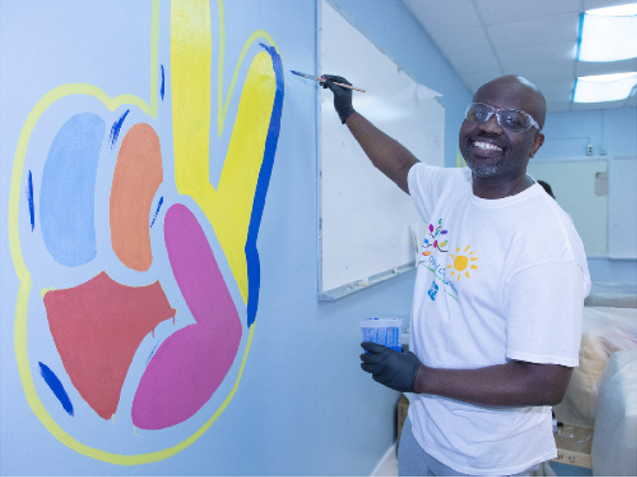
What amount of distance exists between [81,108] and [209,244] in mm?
439

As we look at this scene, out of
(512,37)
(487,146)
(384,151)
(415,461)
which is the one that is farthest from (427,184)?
(512,37)

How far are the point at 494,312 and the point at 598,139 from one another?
542 centimetres

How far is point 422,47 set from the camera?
3.07 metres

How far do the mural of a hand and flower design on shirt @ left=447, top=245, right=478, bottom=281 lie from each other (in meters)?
0.53

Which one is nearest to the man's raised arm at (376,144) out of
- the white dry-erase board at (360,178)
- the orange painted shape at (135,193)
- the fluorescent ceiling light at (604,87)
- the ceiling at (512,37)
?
the white dry-erase board at (360,178)

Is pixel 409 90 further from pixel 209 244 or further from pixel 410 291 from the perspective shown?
pixel 209 244

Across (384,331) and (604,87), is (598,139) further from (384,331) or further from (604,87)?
(384,331)

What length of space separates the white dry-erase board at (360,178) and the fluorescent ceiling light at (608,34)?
114cm

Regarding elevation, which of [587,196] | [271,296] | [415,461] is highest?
[587,196]

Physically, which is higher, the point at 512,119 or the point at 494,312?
the point at 512,119

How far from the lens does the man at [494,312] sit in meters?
1.04

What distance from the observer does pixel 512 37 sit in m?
3.28

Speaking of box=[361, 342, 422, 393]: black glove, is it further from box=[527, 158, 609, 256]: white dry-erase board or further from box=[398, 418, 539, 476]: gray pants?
box=[527, 158, 609, 256]: white dry-erase board

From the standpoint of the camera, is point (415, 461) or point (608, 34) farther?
point (608, 34)
